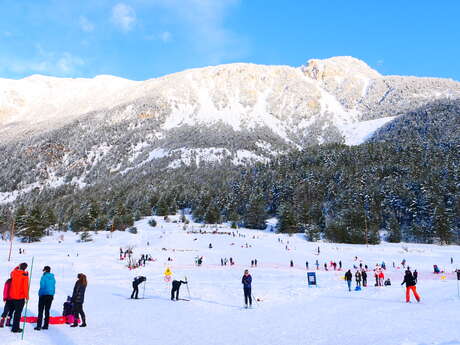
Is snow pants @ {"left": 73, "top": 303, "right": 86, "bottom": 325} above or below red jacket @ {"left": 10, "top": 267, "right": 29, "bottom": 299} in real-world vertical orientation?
below

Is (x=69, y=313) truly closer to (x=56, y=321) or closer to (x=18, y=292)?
(x=56, y=321)

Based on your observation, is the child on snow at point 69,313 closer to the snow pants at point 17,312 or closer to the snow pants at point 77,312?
the snow pants at point 77,312

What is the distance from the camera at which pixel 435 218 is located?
69938 millimetres

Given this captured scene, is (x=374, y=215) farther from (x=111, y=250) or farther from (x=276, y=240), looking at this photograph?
(x=111, y=250)

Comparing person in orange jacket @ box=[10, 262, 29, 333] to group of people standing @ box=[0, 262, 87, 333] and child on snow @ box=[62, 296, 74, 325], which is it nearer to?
group of people standing @ box=[0, 262, 87, 333]

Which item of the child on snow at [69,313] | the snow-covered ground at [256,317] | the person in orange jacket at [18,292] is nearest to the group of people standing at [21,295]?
the person in orange jacket at [18,292]

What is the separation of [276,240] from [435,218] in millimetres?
33043

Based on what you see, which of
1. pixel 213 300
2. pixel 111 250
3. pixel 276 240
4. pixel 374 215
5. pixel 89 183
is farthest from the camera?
pixel 89 183

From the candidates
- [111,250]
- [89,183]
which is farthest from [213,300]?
[89,183]

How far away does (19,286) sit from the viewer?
28.7 feet

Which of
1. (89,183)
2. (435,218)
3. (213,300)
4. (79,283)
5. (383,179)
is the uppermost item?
(89,183)

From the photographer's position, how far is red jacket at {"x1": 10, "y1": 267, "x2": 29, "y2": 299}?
28.5 ft

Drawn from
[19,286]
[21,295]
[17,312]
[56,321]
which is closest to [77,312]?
[56,321]

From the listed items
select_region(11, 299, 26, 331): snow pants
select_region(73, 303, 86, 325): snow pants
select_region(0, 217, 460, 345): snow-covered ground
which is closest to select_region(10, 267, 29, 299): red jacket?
select_region(11, 299, 26, 331): snow pants
